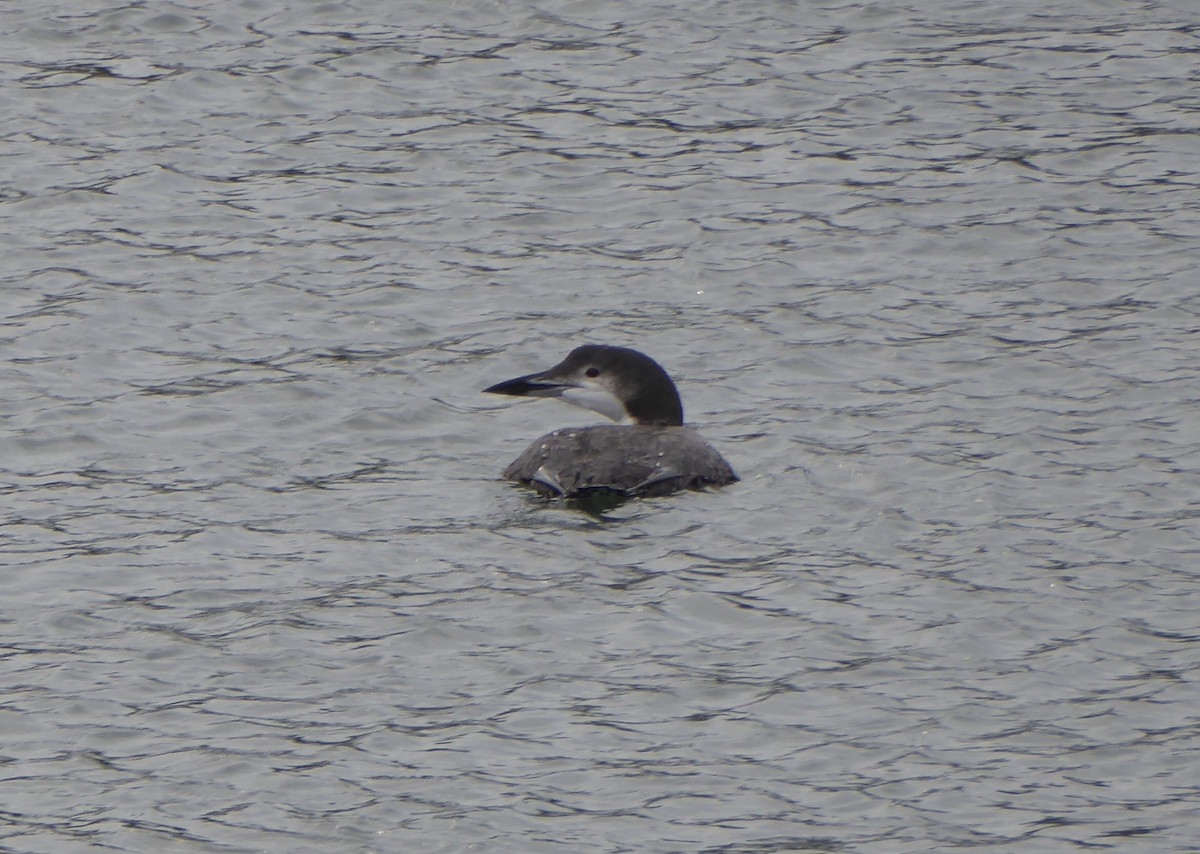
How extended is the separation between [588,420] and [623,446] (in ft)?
5.10

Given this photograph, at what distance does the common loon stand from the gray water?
0.16m

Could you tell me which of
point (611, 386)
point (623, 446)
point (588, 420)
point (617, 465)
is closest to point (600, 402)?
point (611, 386)

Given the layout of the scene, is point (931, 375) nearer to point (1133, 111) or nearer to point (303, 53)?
point (1133, 111)

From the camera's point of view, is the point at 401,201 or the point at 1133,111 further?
the point at 1133,111

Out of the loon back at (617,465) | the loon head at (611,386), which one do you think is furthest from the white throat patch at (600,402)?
the loon back at (617,465)

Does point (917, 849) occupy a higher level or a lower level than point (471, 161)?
Answer: lower

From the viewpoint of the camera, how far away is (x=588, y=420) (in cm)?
1284

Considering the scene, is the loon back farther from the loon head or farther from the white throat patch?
the white throat patch

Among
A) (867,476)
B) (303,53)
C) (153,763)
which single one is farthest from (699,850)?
(303,53)

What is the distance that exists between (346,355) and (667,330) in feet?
6.30

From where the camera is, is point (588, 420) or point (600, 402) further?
point (588, 420)

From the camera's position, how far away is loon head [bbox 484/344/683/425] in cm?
1172

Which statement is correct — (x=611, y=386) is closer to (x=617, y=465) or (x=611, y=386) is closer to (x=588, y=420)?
(x=617, y=465)

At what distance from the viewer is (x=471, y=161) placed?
16266 millimetres
